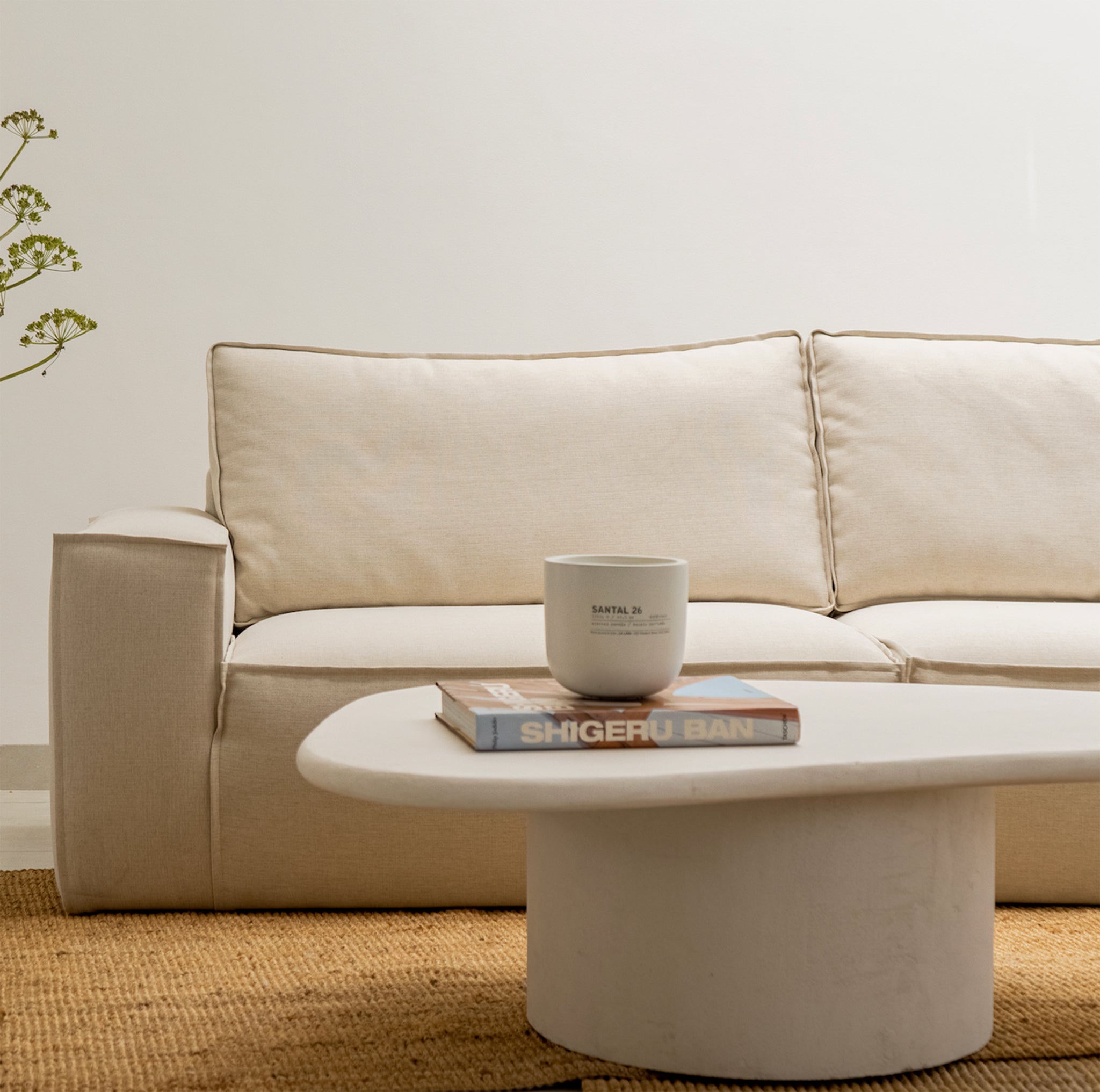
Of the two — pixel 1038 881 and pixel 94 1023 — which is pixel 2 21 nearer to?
pixel 94 1023

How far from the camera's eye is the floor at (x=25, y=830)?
6.29ft

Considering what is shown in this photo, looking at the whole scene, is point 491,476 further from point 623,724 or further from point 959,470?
point 623,724

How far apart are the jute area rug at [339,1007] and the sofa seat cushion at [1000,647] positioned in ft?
1.07

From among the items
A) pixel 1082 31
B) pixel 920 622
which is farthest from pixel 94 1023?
pixel 1082 31

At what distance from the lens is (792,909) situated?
3.34ft

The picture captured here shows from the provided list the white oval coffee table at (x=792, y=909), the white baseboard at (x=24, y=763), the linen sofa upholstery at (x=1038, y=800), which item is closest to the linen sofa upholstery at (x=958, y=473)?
the linen sofa upholstery at (x=1038, y=800)

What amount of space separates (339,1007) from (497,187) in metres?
1.97

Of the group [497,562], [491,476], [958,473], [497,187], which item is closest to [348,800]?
[497,562]

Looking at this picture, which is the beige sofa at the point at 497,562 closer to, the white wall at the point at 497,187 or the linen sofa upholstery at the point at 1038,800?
the linen sofa upholstery at the point at 1038,800

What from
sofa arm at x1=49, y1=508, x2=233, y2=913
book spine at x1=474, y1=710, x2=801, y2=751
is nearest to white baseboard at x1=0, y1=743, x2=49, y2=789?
sofa arm at x1=49, y1=508, x2=233, y2=913

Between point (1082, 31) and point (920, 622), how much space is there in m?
1.87

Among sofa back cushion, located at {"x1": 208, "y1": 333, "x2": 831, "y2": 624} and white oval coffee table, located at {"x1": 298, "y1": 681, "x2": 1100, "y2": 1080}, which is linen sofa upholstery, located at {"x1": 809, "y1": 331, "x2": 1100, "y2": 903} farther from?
white oval coffee table, located at {"x1": 298, "y1": 681, "x2": 1100, "y2": 1080}

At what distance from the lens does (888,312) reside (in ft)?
9.28


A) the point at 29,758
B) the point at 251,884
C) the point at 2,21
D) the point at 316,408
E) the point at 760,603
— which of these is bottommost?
the point at 29,758
